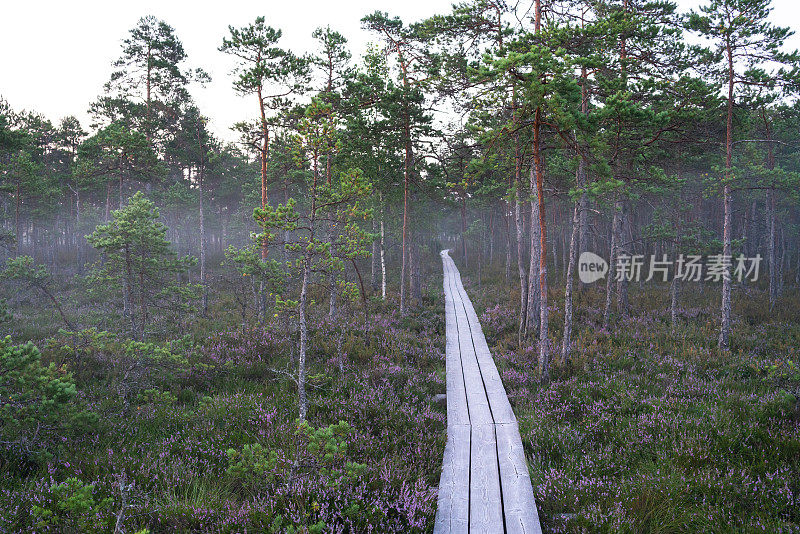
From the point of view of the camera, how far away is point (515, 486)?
5.18m

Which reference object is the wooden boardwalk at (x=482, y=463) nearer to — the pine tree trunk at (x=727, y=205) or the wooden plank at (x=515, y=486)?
the wooden plank at (x=515, y=486)

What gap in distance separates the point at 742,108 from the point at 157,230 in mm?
21201

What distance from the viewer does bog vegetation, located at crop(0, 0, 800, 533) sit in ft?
14.7

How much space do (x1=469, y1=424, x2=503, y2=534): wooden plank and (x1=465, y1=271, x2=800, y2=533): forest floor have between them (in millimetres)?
638

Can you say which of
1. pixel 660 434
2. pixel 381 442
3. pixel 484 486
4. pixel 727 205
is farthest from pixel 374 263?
pixel 484 486

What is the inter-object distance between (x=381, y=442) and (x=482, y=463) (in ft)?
6.03

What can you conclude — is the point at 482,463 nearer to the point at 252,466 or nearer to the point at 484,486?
the point at 484,486

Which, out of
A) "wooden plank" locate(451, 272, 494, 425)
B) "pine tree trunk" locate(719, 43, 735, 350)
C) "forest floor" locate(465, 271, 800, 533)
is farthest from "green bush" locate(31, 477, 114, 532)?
"pine tree trunk" locate(719, 43, 735, 350)

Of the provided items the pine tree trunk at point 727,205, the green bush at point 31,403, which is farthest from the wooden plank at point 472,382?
the pine tree trunk at point 727,205

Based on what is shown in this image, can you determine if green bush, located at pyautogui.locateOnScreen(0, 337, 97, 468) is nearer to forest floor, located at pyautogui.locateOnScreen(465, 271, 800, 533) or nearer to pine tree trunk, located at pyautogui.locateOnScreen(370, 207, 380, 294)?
forest floor, located at pyautogui.locateOnScreen(465, 271, 800, 533)

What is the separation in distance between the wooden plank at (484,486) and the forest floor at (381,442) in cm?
61

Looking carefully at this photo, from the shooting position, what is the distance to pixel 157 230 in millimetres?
10914

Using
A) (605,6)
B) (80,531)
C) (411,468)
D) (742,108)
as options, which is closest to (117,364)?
(80,531)

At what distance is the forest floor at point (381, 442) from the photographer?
4.09 m
